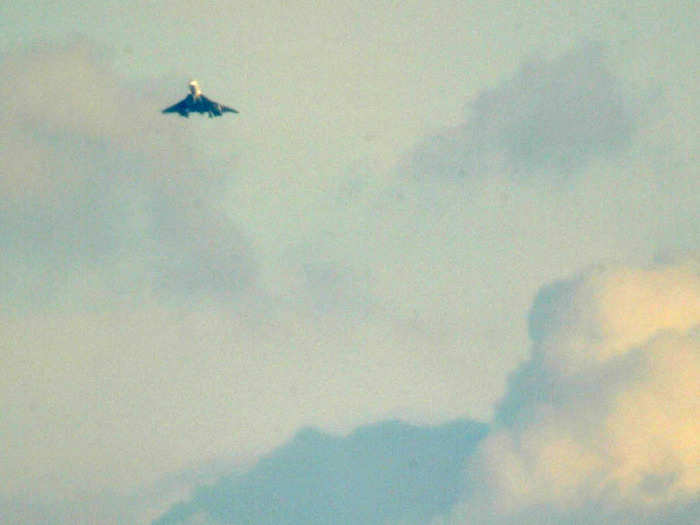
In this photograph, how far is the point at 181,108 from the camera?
182m

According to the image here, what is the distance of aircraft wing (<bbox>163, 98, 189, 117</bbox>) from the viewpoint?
18066 centimetres

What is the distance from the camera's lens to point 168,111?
18312 centimetres

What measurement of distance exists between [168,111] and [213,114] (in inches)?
327

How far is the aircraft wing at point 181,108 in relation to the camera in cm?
18066

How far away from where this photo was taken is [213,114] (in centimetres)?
17938
